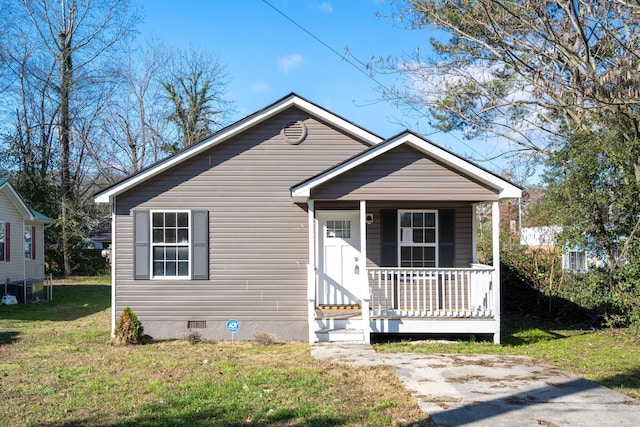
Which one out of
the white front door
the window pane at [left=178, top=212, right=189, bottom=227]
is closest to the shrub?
the white front door

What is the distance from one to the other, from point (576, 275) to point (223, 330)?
27.0ft

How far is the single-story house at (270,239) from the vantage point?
11.0 m

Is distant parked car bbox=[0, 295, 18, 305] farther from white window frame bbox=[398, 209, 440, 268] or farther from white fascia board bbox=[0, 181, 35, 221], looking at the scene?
white window frame bbox=[398, 209, 440, 268]

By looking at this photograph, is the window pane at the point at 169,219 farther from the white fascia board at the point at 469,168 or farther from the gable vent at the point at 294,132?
the white fascia board at the point at 469,168

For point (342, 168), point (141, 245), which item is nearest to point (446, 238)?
point (342, 168)

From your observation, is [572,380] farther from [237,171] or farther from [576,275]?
[237,171]

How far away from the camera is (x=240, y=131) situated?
36.9ft

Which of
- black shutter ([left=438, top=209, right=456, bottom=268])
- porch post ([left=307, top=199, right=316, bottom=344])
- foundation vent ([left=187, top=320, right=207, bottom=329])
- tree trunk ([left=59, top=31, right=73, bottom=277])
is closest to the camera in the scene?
porch post ([left=307, top=199, right=316, bottom=344])

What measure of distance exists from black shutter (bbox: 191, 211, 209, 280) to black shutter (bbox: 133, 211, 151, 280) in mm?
884

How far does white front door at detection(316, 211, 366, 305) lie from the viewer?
11414 millimetres

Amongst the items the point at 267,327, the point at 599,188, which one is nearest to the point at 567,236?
the point at 599,188

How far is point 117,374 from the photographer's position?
7.76 metres

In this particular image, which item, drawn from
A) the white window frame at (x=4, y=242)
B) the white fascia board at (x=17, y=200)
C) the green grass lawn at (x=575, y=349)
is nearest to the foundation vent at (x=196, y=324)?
the green grass lawn at (x=575, y=349)

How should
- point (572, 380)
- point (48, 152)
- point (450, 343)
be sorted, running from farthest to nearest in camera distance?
point (48, 152)
point (450, 343)
point (572, 380)
